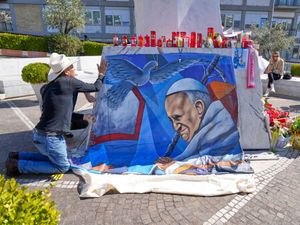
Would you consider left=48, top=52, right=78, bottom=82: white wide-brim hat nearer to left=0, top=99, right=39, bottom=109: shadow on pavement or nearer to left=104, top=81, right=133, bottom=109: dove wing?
left=104, top=81, right=133, bottom=109: dove wing

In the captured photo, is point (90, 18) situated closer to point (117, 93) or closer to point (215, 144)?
point (117, 93)

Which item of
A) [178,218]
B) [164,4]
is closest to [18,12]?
[164,4]

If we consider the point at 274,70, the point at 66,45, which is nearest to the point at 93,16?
the point at 66,45

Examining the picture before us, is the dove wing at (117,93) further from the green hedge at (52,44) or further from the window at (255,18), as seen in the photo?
the window at (255,18)

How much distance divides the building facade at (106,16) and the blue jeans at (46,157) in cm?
2940

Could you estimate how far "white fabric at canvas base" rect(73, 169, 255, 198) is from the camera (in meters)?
4.06

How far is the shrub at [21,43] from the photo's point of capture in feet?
78.6

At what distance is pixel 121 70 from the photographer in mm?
5480

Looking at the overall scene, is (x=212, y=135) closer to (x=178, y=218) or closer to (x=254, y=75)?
(x=254, y=75)

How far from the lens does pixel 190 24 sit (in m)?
6.73

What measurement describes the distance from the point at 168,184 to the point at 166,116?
149 cm

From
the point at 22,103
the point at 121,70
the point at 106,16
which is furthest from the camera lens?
the point at 106,16

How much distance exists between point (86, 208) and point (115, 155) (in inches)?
52.3

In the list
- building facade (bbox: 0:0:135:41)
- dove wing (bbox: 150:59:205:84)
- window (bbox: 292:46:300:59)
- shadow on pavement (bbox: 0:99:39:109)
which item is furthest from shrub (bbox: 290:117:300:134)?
window (bbox: 292:46:300:59)
